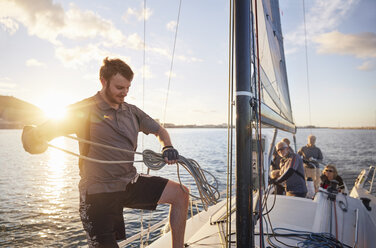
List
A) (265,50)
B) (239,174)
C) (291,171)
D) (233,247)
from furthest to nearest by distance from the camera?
(291,171) < (265,50) < (233,247) < (239,174)

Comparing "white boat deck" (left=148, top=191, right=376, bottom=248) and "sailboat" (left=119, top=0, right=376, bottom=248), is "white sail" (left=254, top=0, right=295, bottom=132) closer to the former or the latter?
"sailboat" (left=119, top=0, right=376, bottom=248)

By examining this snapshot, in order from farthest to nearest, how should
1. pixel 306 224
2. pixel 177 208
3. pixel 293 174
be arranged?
pixel 293 174 → pixel 306 224 → pixel 177 208

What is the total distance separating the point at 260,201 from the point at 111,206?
1131mm

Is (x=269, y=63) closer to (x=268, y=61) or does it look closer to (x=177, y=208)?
(x=268, y=61)

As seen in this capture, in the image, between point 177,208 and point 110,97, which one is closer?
point 110,97

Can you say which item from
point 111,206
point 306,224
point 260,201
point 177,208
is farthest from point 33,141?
point 306,224

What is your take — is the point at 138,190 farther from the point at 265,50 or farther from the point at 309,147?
the point at 309,147

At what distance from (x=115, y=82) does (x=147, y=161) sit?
0.68 metres

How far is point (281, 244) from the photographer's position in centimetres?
237

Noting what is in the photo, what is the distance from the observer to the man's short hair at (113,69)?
1830mm

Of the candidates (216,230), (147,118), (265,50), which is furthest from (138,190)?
(265,50)

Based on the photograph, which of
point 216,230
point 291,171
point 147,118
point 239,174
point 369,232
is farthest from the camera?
point 291,171

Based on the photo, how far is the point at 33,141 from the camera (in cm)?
151

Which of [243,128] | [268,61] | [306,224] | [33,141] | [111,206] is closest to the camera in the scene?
[33,141]
